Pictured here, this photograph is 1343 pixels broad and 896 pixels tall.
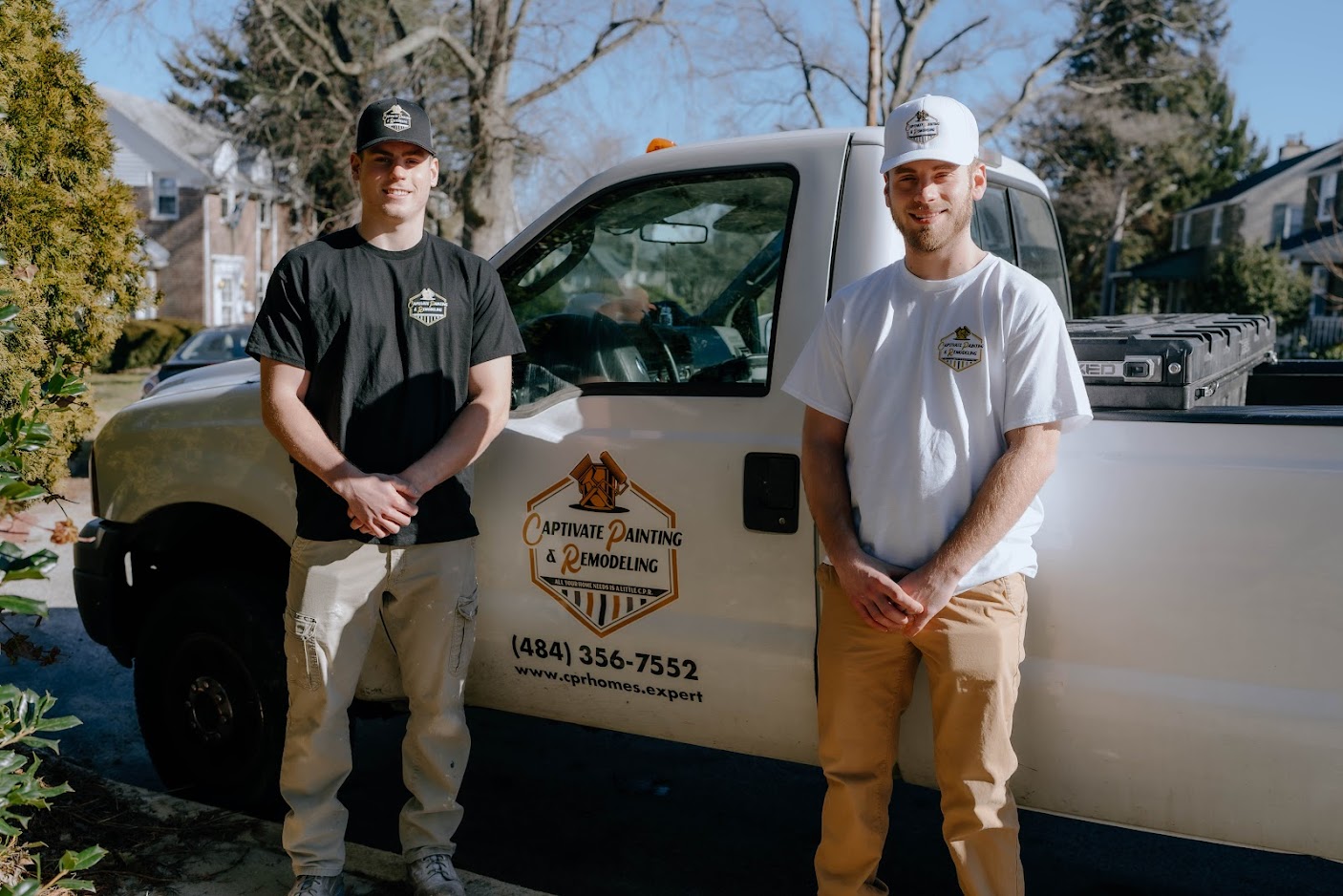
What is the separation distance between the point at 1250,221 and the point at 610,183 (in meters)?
46.7

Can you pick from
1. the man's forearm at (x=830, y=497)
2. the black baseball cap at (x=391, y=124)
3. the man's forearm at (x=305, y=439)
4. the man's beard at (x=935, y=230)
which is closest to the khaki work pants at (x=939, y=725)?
the man's forearm at (x=830, y=497)

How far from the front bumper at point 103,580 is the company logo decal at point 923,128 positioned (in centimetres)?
285

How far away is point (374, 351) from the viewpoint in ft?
9.76

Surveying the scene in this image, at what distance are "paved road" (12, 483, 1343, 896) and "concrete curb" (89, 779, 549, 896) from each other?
0.47 metres

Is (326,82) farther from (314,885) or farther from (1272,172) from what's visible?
(1272,172)

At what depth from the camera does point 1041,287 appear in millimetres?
2486

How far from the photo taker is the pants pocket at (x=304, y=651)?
302 cm

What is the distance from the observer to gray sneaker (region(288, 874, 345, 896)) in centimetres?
302

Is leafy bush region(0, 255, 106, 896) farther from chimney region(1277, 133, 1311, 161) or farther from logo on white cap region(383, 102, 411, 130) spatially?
chimney region(1277, 133, 1311, 161)

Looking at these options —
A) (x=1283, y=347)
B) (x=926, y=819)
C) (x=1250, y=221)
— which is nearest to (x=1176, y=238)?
(x=1250, y=221)

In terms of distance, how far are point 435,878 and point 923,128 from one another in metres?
2.18

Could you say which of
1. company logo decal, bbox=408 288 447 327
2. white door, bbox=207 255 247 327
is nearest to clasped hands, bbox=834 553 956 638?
company logo decal, bbox=408 288 447 327

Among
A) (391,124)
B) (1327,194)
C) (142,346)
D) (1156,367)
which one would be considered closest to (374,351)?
(391,124)

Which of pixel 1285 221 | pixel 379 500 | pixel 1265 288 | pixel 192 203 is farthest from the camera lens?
pixel 1285 221
